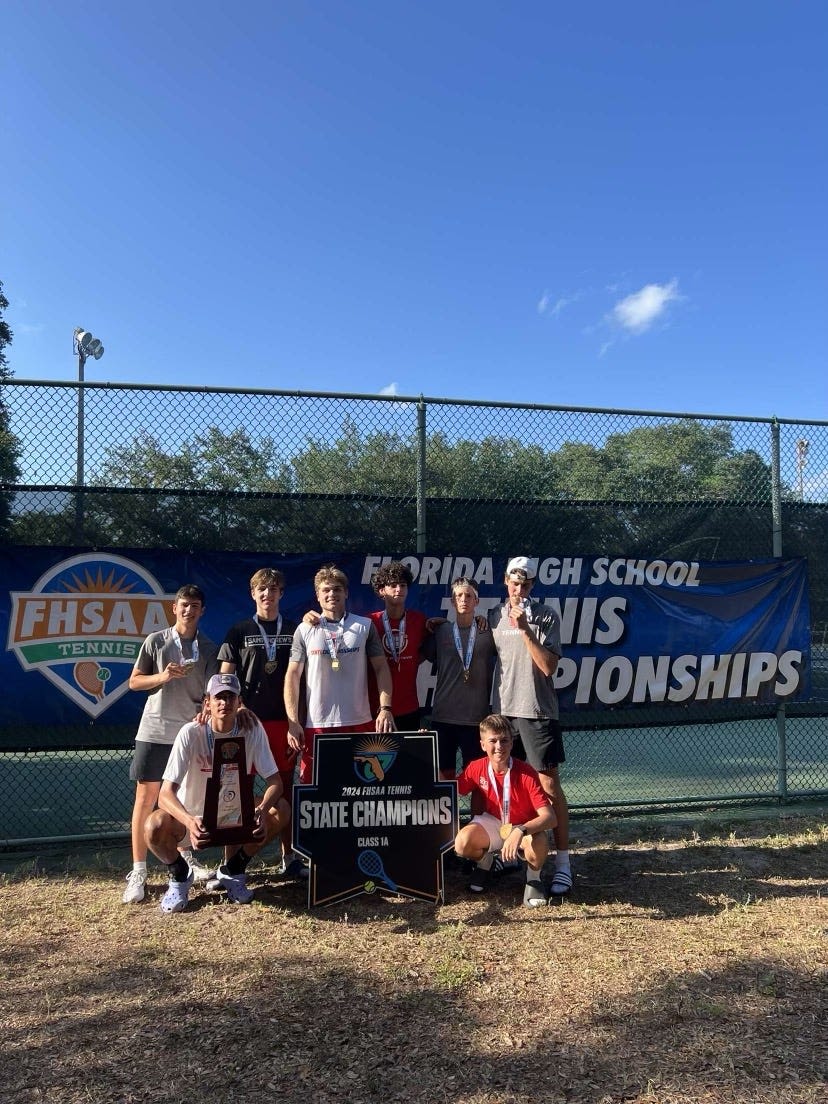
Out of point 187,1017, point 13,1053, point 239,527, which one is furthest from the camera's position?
point 239,527

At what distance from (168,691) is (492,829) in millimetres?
1985

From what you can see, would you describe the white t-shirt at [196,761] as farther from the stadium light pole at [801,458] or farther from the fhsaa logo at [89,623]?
the stadium light pole at [801,458]

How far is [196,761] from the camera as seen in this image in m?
3.92

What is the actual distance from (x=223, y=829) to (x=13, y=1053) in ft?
4.36

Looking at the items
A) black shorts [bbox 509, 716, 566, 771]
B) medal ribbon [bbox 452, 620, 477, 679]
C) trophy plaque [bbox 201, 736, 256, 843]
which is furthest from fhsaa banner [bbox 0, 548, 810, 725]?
trophy plaque [bbox 201, 736, 256, 843]

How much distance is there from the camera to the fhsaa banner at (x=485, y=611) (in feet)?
15.8

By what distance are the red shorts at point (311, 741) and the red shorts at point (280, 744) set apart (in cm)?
8

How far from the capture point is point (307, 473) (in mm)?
5270

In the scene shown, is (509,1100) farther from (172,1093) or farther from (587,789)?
(587,789)

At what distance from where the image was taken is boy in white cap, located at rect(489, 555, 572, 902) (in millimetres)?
4137

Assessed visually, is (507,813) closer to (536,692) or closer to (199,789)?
(536,692)

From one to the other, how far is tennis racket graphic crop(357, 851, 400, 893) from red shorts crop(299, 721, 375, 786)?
1.68 feet

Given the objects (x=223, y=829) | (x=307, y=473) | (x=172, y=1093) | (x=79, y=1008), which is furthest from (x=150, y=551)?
(x=172, y=1093)

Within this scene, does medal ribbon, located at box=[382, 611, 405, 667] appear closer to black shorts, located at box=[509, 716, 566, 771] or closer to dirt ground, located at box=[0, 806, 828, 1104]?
black shorts, located at box=[509, 716, 566, 771]
